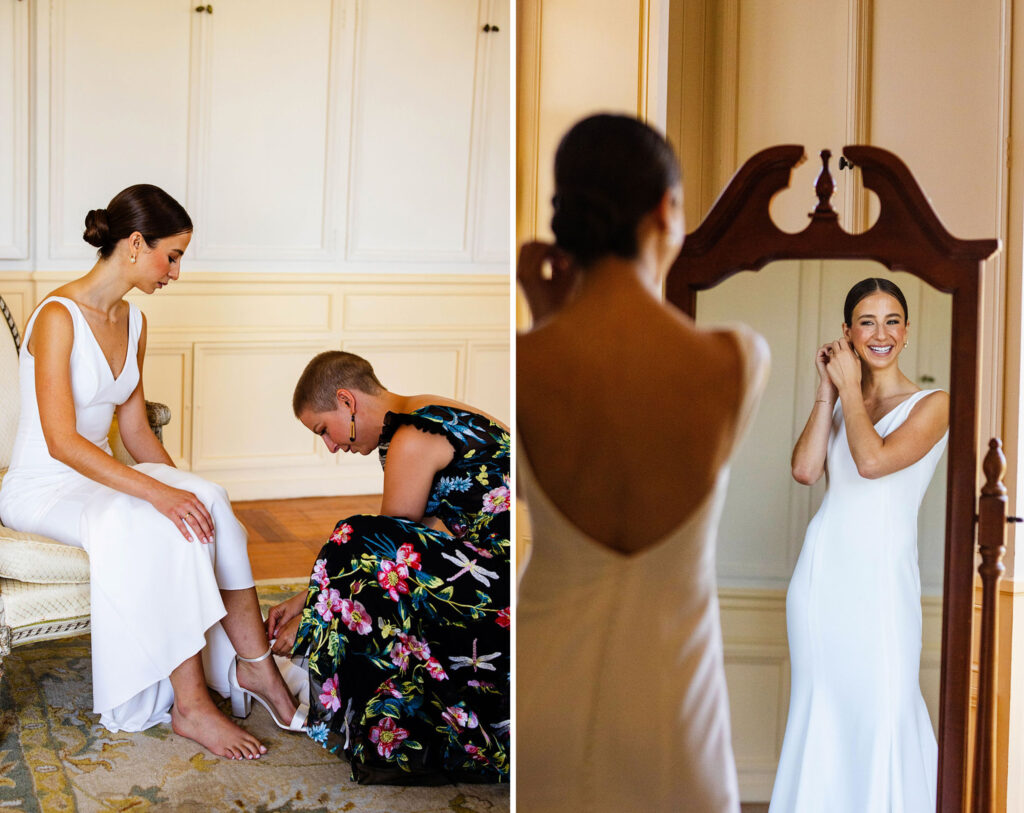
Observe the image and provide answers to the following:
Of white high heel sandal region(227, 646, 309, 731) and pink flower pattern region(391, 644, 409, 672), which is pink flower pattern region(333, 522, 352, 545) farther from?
white high heel sandal region(227, 646, 309, 731)

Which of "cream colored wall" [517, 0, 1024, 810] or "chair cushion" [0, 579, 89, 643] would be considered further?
"chair cushion" [0, 579, 89, 643]

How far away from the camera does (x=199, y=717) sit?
1.72 m

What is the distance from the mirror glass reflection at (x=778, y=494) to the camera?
2.58 ft

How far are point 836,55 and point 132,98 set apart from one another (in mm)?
2929

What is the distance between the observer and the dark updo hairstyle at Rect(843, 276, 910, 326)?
792 millimetres

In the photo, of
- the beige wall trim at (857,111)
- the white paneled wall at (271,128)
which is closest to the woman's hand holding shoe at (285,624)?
the beige wall trim at (857,111)

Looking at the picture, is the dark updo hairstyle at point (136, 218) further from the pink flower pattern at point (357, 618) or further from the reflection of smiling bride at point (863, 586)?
the reflection of smiling bride at point (863, 586)

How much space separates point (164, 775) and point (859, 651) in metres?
1.19

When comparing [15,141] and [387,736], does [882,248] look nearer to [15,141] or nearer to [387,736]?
[387,736]

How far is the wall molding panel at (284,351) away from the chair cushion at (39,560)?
1712 millimetres

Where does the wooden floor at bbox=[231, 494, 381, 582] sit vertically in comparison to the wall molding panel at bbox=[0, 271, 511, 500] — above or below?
below

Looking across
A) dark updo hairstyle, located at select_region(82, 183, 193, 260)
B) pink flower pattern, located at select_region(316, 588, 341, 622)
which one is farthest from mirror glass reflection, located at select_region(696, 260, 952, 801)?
dark updo hairstyle, located at select_region(82, 183, 193, 260)

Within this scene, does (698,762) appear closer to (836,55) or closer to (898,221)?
(898,221)

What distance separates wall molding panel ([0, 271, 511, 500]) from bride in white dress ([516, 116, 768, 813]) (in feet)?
9.12
